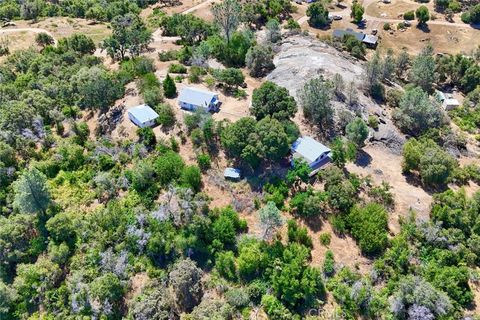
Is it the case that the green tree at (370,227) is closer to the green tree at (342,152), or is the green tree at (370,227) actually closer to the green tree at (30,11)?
the green tree at (342,152)

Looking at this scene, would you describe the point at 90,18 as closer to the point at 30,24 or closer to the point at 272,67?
the point at 30,24

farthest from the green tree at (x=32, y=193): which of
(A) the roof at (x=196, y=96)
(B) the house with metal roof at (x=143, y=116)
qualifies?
(A) the roof at (x=196, y=96)

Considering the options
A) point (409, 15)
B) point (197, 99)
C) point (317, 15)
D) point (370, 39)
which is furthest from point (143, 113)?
point (409, 15)

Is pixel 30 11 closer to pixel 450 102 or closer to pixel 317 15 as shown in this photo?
pixel 317 15

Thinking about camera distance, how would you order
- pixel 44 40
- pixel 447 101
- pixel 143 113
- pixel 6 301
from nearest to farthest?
pixel 6 301 < pixel 143 113 < pixel 447 101 < pixel 44 40

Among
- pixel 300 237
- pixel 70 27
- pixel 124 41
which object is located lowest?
pixel 70 27
